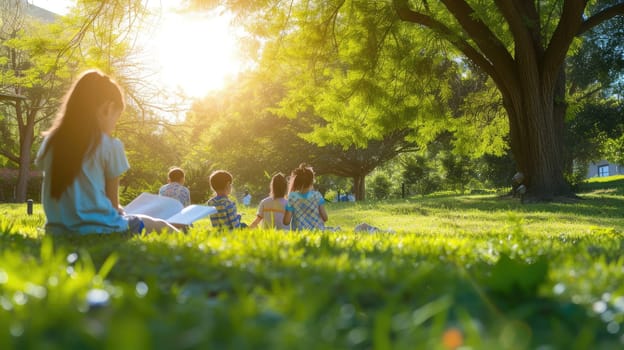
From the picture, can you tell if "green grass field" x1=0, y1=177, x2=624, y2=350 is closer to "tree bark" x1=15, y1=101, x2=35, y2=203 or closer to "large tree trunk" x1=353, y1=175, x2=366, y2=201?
"tree bark" x1=15, y1=101, x2=35, y2=203

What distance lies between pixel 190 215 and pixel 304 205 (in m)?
1.99

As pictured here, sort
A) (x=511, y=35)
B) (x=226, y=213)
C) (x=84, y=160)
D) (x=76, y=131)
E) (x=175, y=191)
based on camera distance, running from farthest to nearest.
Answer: (x=511, y=35)
(x=175, y=191)
(x=226, y=213)
(x=84, y=160)
(x=76, y=131)

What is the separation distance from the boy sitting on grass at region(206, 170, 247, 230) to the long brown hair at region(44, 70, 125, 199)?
3.59 meters

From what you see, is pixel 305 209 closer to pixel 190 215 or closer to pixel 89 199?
pixel 190 215

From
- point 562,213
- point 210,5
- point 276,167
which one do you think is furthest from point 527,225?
point 276,167

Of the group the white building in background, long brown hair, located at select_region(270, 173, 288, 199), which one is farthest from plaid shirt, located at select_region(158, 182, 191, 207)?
the white building in background

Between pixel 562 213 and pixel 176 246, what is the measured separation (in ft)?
42.2

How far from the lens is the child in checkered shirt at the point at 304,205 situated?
314 inches

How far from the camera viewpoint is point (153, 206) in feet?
21.7

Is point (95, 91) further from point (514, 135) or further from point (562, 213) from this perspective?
point (514, 135)

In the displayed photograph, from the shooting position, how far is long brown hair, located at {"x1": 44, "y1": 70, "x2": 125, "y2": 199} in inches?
169

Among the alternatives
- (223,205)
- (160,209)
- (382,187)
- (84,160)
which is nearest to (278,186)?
(223,205)

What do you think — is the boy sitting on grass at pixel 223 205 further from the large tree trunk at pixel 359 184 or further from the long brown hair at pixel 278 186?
the large tree trunk at pixel 359 184

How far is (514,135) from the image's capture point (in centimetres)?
1592
